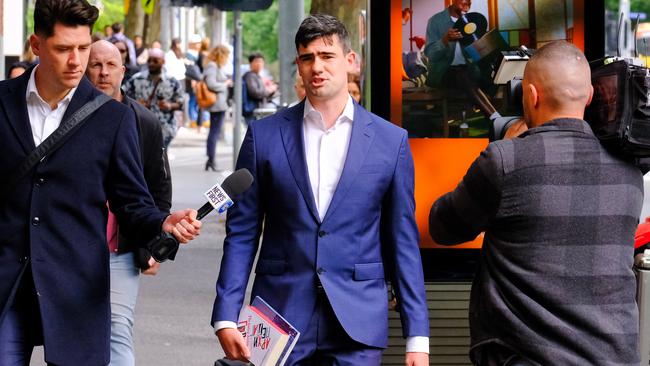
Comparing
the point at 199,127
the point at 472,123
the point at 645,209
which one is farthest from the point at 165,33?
the point at 472,123

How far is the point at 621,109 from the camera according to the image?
15.1ft

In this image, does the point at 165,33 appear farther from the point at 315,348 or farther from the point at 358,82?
the point at 315,348

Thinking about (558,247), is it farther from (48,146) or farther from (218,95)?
(218,95)

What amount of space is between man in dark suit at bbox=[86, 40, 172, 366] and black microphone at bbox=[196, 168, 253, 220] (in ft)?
5.20

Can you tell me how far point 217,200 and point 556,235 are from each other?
101cm

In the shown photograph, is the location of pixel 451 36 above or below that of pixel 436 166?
above

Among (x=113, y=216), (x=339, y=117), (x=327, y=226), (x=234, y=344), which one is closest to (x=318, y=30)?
(x=339, y=117)

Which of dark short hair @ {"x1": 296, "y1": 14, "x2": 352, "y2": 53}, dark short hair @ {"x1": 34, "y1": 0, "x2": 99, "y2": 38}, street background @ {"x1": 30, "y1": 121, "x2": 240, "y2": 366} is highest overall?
dark short hair @ {"x1": 34, "y1": 0, "x2": 99, "y2": 38}

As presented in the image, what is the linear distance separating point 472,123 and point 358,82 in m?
5.34

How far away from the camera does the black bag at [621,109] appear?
448 centimetres

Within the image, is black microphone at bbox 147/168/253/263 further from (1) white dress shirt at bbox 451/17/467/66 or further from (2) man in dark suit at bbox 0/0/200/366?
(1) white dress shirt at bbox 451/17/467/66

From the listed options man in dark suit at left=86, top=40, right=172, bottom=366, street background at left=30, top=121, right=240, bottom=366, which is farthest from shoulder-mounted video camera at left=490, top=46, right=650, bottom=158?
street background at left=30, top=121, right=240, bottom=366

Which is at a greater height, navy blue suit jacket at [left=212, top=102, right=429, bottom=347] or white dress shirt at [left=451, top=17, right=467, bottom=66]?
white dress shirt at [left=451, top=17, right=467, bottom=66]

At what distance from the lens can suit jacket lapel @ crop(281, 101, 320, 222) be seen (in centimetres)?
494
